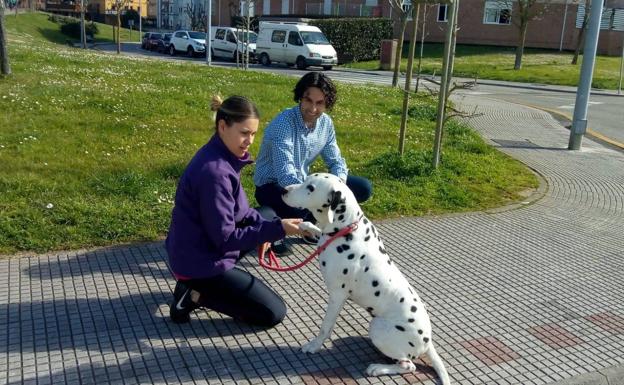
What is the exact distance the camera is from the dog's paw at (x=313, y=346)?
4031 millimetres

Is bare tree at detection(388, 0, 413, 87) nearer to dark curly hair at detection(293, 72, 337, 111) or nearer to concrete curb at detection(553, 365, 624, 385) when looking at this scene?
dark curly hair at detection(293, 72, 337, 111)

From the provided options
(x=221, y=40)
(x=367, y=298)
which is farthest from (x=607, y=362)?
(x=221, y=40)

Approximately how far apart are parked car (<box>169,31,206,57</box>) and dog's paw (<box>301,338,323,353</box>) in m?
35.9

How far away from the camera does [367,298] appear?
12.7 ft

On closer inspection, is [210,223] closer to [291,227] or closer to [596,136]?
[291,227]

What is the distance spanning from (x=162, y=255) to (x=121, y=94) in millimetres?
6813

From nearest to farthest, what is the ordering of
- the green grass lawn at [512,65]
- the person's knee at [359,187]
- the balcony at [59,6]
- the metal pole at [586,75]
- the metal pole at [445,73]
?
the person's knee at [359,187] < the metal pole at [445,73] < the metal pole at [586,75] < the green grass lawn at [512,65] < the balcony at [59,6]

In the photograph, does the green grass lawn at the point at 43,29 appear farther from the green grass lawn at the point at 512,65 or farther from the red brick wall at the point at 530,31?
the red brick wall at the point at 530,31

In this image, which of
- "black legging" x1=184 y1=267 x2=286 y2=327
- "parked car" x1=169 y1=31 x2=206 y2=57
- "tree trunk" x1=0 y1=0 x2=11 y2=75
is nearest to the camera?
"black legging" x1=184 y1=267 x2=286 y2=327

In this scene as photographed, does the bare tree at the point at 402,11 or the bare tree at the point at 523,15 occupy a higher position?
the bare tree at the point at 523,15

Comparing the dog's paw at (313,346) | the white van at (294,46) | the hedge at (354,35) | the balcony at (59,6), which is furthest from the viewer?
the balcony at (59,6)

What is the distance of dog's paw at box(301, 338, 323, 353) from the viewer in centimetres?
403

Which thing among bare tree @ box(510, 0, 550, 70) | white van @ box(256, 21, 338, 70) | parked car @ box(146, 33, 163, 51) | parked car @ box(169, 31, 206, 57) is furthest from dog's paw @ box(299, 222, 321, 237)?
parked car @ box(146, 33, 163, 51)

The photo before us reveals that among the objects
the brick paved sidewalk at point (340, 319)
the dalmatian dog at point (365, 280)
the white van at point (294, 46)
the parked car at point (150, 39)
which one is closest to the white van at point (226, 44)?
the white van at point (294, 46)
